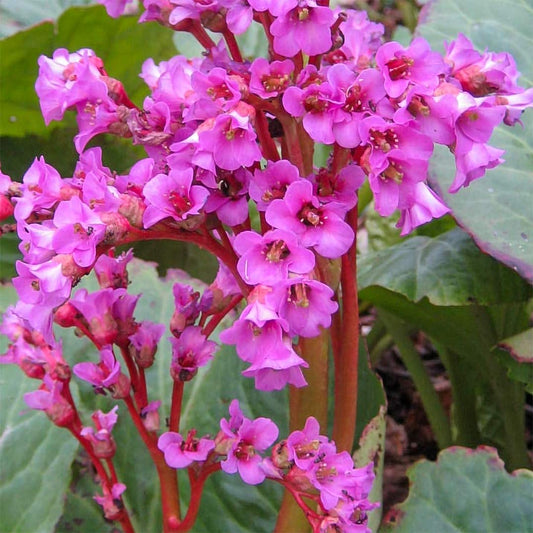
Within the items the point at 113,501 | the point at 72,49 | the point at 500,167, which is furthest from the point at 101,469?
the point at 72,49

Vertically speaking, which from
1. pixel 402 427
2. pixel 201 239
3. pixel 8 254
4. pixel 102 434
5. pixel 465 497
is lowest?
pixel 402 427

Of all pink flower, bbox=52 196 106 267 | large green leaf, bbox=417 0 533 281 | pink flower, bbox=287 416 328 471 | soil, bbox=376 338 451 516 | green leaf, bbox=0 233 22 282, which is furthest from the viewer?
soil, bbox=376 338 451 516

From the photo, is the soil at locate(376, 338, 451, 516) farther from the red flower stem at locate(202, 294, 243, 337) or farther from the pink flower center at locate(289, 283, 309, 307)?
the pink flower center at locate(289, 283, 309, 307)

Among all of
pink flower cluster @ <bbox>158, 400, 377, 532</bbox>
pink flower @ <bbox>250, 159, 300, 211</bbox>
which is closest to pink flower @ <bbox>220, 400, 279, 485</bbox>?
pink flower cluster @ <bbox>158, 400, 377, 532</bbox>

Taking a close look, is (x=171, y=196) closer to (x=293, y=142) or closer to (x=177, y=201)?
(x=177, y=201)

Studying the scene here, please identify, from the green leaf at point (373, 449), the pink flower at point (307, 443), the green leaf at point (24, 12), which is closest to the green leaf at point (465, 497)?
the green leaf at point (373, 449)

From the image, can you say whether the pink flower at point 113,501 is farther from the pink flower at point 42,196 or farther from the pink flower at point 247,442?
the pink flower at point 42,196
